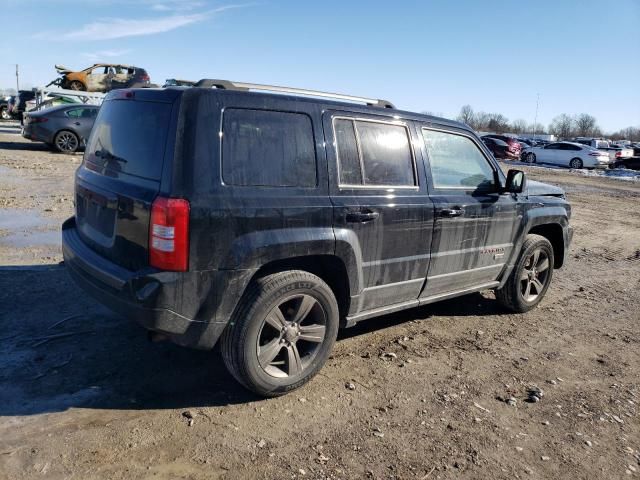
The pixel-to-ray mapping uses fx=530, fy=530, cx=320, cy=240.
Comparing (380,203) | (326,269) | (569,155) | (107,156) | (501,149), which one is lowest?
(326,269)

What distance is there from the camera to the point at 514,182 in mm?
4949

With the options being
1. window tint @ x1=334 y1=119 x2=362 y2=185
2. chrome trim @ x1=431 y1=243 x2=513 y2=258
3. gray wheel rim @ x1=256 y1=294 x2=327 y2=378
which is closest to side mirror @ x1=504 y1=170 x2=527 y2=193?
chrome trim @ x1=431 y1=243 x2=513 y2=258

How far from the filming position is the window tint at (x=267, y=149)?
325 centimetres

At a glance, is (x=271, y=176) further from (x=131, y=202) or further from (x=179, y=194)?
(x=131, y=202)

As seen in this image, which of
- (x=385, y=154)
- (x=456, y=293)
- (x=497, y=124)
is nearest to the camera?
(x=385, y=154)

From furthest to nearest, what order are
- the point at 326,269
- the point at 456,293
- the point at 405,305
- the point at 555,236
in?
1. the point at 555,236
2. the point at 456,293
3. the point at 405,305
4. the point at 326,269

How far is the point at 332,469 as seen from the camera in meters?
2.88

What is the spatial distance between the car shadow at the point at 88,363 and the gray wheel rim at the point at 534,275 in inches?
66.0

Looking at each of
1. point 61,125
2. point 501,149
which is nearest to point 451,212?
point 61,125

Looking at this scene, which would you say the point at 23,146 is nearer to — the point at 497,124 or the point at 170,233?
the point at 170,233

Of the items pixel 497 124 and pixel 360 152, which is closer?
pixel 360 152

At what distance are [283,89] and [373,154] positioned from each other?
2.69 ft

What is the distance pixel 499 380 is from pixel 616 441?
90 cm

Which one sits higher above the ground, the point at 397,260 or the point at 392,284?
the point at 397,260
